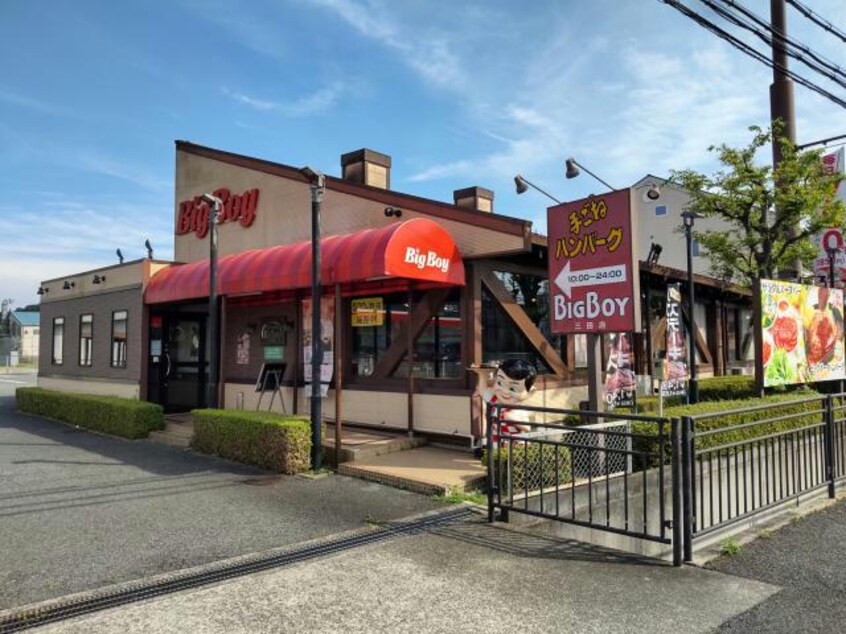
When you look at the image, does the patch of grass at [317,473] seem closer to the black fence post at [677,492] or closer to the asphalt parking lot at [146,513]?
the asphalt parking lot at [146,513]

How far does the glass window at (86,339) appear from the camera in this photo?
53.7ft

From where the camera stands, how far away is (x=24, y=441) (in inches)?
479

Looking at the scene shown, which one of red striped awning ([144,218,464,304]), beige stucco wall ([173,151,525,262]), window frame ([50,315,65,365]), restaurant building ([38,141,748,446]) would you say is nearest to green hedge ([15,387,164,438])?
restaurant building ([38,141,748,446])

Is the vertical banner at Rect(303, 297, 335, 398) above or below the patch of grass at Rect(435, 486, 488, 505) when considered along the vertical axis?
above

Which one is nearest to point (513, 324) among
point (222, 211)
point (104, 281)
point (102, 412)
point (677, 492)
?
point (677, 492)

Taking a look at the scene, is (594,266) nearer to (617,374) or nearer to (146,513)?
(617,374)

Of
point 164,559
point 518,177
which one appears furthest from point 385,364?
point 164,559

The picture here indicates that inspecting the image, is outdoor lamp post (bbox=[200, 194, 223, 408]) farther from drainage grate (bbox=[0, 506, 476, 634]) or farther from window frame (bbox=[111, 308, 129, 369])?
drainage grate (bbox=[0, 506, 476, 634])

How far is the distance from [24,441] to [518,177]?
1030 centimetres

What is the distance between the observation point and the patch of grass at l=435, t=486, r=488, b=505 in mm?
7062

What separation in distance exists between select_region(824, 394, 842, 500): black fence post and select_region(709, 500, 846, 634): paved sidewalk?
1.97 ft

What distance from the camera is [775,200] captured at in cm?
1299

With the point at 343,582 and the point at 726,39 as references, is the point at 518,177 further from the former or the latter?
the point at 343,582

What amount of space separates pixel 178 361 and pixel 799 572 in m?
13.2
